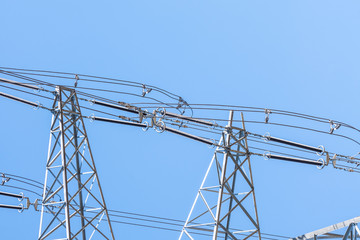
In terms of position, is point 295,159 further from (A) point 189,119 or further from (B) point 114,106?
(B) point 114,106

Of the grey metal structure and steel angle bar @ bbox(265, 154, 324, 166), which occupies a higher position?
steel angle bar @ bbox(265, 154, 324, 166)

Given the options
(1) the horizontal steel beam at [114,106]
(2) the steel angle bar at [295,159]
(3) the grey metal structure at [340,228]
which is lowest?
(3) the grey metal structure at [340,228]

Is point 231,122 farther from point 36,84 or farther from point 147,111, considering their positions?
point 36,84

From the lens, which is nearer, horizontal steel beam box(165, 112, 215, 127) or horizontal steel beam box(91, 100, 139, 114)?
horizontal steel beam box(91, 100, 139, 114)

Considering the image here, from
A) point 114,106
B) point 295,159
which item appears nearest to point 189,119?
point 114,106

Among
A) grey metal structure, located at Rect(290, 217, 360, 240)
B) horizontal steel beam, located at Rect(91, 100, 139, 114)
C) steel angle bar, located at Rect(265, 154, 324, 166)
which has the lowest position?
grey metal structure, located at Rect(290, 217, 360, 240)

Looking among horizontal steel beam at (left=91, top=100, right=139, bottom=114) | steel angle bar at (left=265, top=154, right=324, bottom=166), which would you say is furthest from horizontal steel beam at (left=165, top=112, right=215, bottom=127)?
steel angle bar at (left=265, top=154, right=324, bottom=166)

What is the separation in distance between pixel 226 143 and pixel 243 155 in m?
0.95

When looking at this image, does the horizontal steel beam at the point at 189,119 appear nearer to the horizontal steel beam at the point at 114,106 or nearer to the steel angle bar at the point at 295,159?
the horizontal steel beam at the point at 114,106

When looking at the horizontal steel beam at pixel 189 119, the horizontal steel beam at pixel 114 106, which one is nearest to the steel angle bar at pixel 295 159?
the horizontal steel beam at pixel 189 119

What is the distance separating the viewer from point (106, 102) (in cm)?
2862

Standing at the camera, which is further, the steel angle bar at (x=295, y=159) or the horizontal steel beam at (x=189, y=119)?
the steel angle bar at (x=295, y=159)

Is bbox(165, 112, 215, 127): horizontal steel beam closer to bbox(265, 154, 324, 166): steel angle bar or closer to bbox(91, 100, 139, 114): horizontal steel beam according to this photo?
bbox(91, 100, 139, 114): horizontal steel beam

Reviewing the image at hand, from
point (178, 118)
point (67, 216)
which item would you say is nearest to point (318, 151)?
point (178, 118)
